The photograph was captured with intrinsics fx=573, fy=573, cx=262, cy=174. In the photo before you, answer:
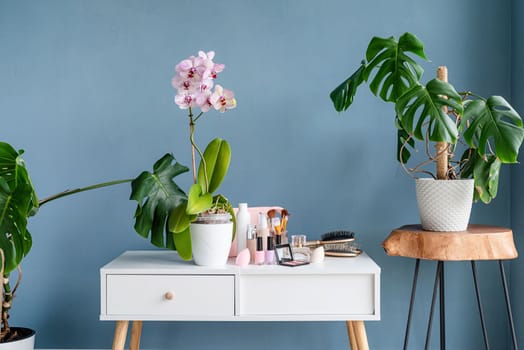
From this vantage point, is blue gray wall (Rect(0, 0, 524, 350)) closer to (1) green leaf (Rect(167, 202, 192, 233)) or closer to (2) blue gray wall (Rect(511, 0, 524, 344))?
(2) blue gray wall (Rect(511, 0, 524, 344))

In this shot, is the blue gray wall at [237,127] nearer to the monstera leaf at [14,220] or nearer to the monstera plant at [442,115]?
the monstera plant at [442,115]

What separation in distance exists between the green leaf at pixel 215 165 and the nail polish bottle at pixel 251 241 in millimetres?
190

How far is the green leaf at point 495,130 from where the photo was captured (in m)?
1.70

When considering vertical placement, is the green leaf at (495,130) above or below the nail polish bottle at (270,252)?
above

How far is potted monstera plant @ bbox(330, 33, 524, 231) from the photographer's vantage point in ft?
5.65

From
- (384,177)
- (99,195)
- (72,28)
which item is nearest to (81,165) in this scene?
(99,195)

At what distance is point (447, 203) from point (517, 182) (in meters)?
0.53

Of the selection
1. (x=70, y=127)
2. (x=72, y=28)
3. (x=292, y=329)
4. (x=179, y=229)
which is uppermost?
(x=72, y=28)

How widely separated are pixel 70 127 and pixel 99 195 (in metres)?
0.31

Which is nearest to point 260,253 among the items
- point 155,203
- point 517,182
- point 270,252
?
point 270,252

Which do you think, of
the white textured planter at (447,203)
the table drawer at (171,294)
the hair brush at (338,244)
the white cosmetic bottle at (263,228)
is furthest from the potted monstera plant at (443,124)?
the table drawer at (171,294)

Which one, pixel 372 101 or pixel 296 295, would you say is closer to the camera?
pixel 296 295

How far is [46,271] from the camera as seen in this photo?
2.39 metres

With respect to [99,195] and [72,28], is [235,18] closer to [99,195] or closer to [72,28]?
[72,28]
